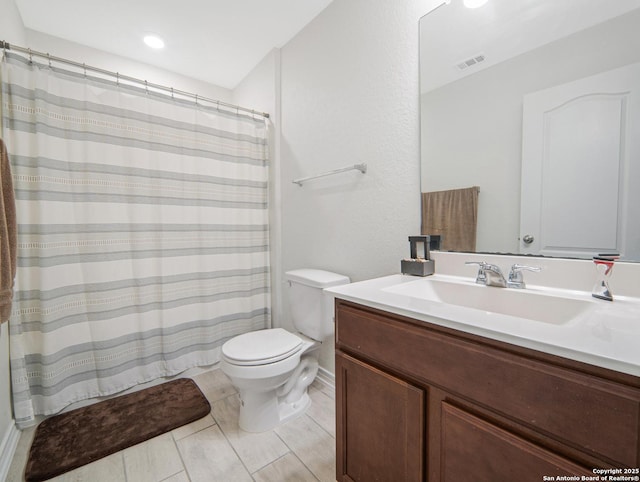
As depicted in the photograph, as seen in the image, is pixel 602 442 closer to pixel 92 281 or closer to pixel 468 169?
pixel 468 169

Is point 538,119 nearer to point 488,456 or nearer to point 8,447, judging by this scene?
point 488,456

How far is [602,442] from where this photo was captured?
1.65 ft

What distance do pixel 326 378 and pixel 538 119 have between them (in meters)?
1.77

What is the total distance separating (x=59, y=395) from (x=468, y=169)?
96.0 inches

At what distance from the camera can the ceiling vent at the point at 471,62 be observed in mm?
1186

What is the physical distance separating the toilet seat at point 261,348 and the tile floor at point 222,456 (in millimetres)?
417

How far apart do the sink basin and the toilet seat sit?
0.70m

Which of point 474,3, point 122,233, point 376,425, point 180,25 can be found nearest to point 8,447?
point 122,233

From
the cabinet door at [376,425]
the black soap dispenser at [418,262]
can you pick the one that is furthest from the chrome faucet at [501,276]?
the cabinet door at [376,425]

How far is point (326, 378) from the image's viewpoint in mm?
1879

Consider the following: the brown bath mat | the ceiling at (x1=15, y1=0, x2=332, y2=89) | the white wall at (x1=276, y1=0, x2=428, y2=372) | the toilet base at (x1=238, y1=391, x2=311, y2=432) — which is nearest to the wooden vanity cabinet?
the toilet base at (x1=238, y1=391, x2=311, y2=432)

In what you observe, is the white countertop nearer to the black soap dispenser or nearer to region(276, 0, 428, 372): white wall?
the black soap dispenser

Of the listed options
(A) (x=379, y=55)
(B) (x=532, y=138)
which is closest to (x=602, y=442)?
(B) (x=532, y=138)

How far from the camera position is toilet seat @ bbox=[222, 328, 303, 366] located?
54.0 inches
